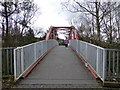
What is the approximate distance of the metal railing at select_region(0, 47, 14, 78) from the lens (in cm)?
834

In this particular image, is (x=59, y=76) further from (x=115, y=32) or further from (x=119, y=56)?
(x=115, y=32)

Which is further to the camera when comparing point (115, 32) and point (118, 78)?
point (115, 32)

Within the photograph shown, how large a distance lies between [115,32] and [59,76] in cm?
2574

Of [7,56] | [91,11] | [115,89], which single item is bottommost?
[115,89]

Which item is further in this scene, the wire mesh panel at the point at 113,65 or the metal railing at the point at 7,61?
the metal railing at the point at 7,61

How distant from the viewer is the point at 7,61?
8.36 metres

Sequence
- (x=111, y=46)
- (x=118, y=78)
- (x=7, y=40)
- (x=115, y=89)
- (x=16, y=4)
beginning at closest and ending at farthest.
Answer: (x=115, y=89)
(x=118, y=78)
(x=111, y=46)
(x=7, y=40)
(x=16, y=4)

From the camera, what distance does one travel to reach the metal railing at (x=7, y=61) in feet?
27.3

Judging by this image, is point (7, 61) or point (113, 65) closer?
point (113, 65)

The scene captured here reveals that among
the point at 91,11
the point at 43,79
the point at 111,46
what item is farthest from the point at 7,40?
the point at 91,11

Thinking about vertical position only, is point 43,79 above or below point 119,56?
below

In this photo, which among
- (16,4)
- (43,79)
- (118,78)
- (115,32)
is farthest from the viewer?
(115,32)

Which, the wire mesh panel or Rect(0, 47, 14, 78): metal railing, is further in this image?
Rect(0, 47, 14, 78): metal railing

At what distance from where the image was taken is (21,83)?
754 cm
